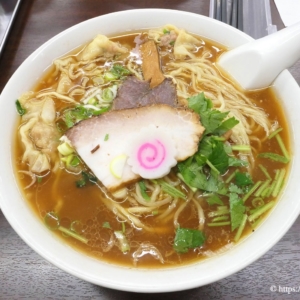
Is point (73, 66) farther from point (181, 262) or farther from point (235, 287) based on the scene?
point (235, 287)

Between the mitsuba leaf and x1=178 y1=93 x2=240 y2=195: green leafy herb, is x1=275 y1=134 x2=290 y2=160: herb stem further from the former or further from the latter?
the mitsuba leaf

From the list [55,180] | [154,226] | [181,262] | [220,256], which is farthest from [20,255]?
[220,256]

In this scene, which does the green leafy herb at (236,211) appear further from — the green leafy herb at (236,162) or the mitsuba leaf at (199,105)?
the mitsuba leaf at (199,105)

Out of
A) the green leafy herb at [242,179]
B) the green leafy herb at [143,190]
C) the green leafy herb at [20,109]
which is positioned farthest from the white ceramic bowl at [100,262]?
the green leafy herb at [143,190]

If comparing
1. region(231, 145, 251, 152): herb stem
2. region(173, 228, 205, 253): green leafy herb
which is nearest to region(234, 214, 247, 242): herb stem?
region(173, 228, 205, 253): green leafy herb

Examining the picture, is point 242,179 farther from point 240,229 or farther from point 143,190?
point 143,190

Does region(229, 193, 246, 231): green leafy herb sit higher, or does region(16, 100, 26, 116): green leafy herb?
region(16, 100, 26, 116): green leafy herb

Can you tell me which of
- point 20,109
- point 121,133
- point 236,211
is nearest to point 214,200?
point 236,211
